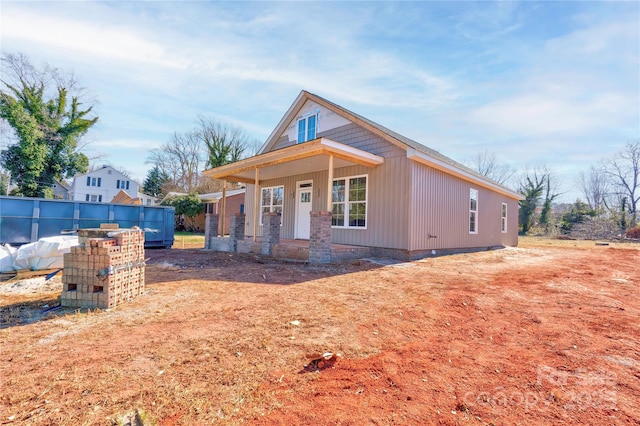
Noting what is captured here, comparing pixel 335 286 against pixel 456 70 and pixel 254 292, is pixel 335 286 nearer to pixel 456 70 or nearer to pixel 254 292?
pixel 254 292

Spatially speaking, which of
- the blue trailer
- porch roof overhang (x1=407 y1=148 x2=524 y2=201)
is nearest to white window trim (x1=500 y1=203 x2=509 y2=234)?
porch roof overhang (x1=407 y1=148 x2=524 y2=201)

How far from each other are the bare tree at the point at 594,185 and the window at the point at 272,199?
136 feet

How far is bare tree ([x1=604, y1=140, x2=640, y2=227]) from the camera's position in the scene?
30.8 meters

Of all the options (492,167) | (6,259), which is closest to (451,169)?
(6,259)

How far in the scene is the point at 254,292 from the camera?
488 centimetres

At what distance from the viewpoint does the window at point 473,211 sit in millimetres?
11734

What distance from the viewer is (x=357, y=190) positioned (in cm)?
989

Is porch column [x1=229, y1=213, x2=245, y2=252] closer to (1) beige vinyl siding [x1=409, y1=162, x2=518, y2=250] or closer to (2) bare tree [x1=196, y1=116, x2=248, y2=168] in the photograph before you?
(1) beige vinyl siding [x1=409, y1=162, x2=518, y2=250]

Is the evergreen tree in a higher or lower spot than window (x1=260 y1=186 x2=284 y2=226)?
higher

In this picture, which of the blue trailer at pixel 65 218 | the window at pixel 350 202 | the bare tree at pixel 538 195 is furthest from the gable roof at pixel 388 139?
the bare tree at pixel 538 195

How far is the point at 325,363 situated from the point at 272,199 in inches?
428

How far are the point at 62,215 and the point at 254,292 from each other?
10134 millimetres

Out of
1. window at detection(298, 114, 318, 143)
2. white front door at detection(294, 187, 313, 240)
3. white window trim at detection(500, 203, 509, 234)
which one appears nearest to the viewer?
white front door at detection(294, 187, 313, 240)

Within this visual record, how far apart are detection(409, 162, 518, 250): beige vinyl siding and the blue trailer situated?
9.17m
